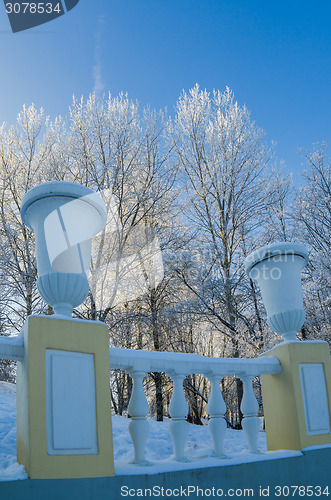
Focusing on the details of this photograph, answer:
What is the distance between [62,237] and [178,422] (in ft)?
4.26

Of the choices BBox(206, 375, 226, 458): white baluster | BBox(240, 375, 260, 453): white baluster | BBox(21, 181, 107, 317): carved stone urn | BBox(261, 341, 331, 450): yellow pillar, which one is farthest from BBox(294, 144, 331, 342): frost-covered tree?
BBox(21, 181, 107, 317): carved stone urn

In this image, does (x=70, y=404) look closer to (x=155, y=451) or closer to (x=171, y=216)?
(x=155, y=451)

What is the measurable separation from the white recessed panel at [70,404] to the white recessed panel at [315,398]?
1.60 metres

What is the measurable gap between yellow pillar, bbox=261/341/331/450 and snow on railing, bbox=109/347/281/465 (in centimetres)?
22

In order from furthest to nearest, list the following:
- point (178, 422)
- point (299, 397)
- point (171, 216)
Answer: point (171, 216), point (299, 397), point (178, 422)

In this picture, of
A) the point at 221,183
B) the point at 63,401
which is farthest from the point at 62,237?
the point at 221,183

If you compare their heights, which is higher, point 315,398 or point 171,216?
point 171,216

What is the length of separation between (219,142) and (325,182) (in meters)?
3.52

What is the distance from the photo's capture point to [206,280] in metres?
12.0

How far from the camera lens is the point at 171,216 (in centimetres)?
1305

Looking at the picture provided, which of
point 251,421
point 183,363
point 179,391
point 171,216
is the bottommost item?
point 251,421

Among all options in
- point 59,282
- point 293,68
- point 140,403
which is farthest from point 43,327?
point 293,68

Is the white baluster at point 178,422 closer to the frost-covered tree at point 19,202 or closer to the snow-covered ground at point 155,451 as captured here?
the snow-covered ground at point 155,451

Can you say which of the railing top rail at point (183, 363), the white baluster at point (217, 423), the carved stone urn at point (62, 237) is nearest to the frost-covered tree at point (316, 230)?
the railing top rail at point (183, 363)
